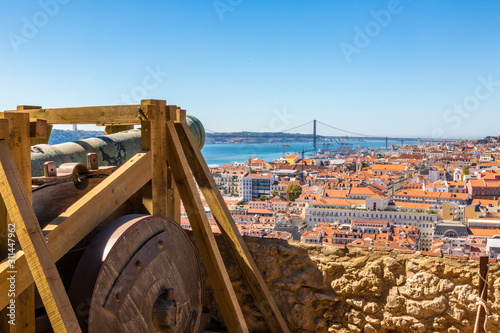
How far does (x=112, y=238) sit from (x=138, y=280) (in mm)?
166

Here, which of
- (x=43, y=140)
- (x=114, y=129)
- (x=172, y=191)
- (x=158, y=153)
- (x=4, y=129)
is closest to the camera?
(x=4, y=129)

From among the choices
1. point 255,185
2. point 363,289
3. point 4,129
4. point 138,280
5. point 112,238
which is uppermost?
point 4,129

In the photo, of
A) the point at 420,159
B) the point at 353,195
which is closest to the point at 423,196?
the point at 353,195

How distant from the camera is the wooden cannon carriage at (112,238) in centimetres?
140

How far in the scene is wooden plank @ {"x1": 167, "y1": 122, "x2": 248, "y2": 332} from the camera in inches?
77.6

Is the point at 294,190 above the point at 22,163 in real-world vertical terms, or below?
below

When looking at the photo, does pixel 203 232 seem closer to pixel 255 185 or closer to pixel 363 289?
pixel 363 289

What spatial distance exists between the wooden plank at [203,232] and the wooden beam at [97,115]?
0.15 meters

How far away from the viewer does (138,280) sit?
1.64 metres

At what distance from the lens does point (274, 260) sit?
2490 millimetres

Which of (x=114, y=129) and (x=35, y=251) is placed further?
(x=114, y=129)

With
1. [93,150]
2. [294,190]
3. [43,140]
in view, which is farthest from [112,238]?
[294,190]

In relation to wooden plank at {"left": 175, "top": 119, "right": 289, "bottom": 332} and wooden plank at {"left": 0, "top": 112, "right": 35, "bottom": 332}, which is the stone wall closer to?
wooden plank at {"left": 175, "top": 119, "right": 289, "bottom": 332}

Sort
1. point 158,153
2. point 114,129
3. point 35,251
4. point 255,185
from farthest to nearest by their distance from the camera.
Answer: point 255,185
point 114,129
point 158,153
point 35,251
